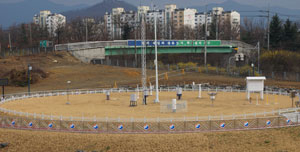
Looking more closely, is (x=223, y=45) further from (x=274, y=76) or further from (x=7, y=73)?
(x=7, y=73)

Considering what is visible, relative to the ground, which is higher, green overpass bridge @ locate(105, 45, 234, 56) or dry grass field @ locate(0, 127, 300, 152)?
green overpass bridge @ locate(105, 45, 234, 56)

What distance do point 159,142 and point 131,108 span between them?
15081 millimetres

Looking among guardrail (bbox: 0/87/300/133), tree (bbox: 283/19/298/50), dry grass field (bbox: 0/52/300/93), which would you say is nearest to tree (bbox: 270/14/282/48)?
tree (bbox: 283/19/298/50)

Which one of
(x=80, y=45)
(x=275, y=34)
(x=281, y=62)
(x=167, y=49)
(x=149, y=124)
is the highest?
(x=275, y=34)

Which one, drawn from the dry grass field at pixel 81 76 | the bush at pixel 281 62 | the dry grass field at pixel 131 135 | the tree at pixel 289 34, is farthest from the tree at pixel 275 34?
the dry grass field at pixel 131 135

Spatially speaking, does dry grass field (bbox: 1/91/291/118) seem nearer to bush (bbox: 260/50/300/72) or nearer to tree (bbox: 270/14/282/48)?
bush (bbox: 260/50/300/72)

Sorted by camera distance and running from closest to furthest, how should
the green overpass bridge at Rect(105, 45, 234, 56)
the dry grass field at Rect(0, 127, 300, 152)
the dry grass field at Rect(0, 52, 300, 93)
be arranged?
the dry grass field at Rect(0, 127, 300, 152), the dry grass field at Rect(0, 52, 300, 93), the green overpass bridge at Rect(105, 45, 234, 56)

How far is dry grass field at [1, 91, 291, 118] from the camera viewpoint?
41969mm

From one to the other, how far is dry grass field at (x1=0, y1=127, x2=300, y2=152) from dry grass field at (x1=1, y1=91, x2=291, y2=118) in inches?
308

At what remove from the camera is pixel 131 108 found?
152 feet

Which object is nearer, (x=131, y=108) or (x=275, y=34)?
(x=131, y=108)

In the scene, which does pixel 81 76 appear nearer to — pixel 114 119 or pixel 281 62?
pixel 114 119

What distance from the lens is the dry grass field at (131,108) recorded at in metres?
42.0

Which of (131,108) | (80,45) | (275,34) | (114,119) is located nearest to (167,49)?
(80,45)
